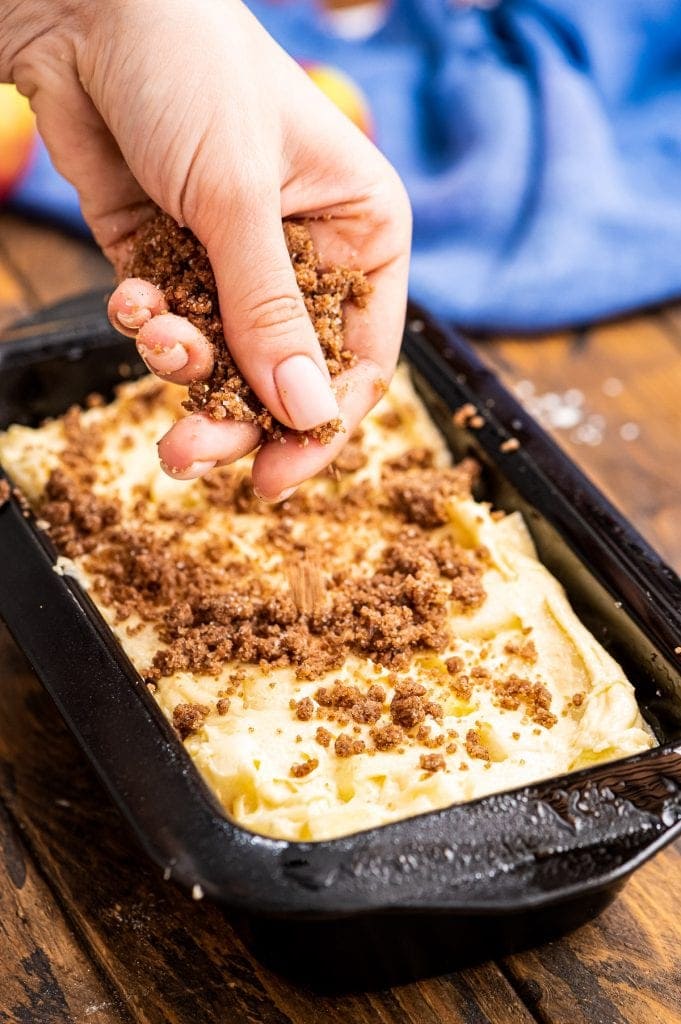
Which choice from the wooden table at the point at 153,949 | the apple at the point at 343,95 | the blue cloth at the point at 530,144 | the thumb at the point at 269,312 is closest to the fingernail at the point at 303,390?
the thumb at the point at 269,312

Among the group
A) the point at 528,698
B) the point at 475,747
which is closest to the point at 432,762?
the point at 475,747

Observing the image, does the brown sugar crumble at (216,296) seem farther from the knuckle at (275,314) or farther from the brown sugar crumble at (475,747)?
the brown sugar crumble at (475,747)

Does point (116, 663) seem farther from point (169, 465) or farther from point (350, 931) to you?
point (350, 931)

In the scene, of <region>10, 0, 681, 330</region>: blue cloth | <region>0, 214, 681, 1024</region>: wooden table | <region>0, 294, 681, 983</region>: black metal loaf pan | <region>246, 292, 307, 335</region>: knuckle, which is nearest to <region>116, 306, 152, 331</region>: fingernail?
<region>246, 292, 307, 335</region>: knuckle

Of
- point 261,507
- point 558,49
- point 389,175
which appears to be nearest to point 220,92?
point 389,175

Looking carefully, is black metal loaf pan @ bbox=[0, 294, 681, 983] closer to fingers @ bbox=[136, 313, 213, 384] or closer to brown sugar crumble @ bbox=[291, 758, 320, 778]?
brown sugar crumble @ bbox=[291, 758, 320, 778]

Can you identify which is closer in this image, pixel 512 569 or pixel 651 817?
pixel 651 817
